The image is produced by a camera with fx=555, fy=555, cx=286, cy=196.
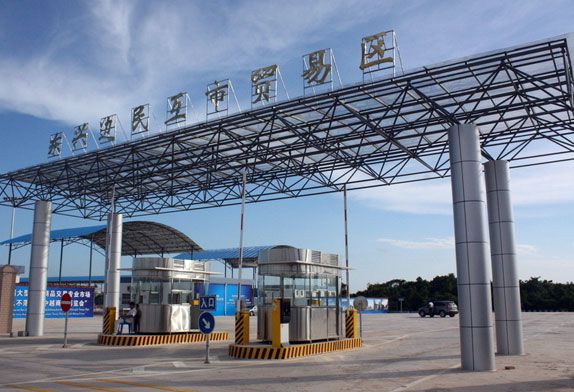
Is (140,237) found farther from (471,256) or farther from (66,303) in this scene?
(471,256)

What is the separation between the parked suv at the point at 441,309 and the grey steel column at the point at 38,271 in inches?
1388

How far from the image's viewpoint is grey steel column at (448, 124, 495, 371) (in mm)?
13352

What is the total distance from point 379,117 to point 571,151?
6.98 m

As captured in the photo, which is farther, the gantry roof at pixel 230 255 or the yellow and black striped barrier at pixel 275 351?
the gantry roof at pixel 230 255

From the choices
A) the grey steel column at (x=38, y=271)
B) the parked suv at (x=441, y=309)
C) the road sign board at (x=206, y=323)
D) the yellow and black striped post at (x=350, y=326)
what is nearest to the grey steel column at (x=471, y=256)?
the road sign board at (x=206, y=323)

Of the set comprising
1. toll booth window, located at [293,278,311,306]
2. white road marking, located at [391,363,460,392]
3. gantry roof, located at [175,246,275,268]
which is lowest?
white road marking, located at [391,363,460,392]

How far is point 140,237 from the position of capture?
2286 inches

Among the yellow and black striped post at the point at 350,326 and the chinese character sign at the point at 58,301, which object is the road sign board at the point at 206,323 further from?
the chinese character sign at the point at 58,301

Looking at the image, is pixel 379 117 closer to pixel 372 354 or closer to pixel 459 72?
pixel 459 72

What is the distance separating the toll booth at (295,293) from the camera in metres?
17.6

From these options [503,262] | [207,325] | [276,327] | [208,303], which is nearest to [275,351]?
[276,327]

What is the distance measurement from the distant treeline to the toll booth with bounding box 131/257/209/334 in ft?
185

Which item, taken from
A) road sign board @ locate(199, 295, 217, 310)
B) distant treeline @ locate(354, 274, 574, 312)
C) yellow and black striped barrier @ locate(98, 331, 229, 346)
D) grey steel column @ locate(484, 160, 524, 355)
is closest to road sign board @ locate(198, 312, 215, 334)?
road sign board @ locate(199, 295, 217, 310)

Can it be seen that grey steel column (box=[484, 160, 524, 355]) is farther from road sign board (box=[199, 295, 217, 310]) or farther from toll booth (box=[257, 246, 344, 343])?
road sign board (box=[199, 295, 217, 310])
